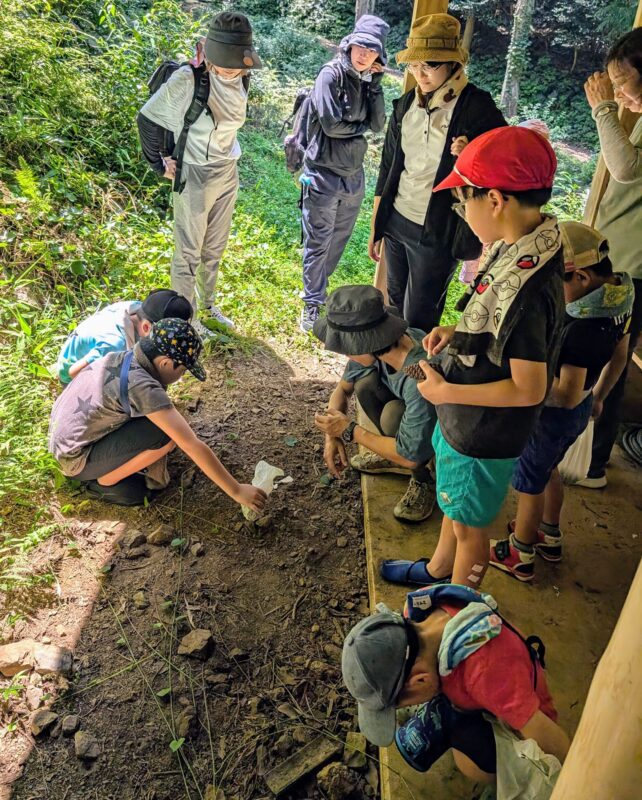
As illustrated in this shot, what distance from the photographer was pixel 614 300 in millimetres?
2273

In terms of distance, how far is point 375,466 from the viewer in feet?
11.2

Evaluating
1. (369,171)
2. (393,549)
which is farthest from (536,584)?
(369,171)

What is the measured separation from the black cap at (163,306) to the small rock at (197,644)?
5.63 feet

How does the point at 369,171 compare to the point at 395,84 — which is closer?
the point at 369,171

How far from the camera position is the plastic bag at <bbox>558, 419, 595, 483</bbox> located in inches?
107

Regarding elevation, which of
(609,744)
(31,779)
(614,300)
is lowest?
(31,779)

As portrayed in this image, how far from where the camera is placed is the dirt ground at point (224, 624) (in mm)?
2137

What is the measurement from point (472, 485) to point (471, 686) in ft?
2.29

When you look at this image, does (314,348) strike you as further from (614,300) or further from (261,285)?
(614,300)

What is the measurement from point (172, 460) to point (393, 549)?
1416 millimetres

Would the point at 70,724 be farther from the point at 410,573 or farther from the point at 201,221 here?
the point at 201,221

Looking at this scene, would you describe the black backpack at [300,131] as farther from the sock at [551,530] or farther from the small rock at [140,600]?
the small rock at [140,600]

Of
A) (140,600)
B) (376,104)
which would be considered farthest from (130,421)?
(376,104)

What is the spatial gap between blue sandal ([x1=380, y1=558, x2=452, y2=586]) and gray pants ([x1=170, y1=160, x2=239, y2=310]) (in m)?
2.51
